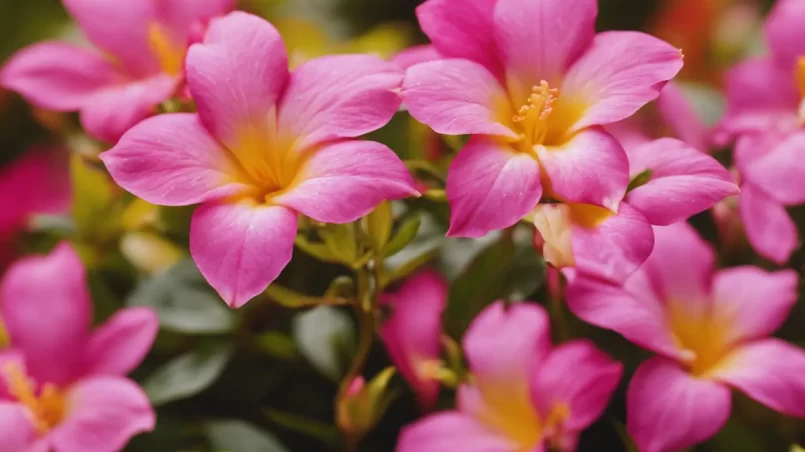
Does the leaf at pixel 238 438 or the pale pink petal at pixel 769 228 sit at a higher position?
the pale pink petal at pixel 769 228

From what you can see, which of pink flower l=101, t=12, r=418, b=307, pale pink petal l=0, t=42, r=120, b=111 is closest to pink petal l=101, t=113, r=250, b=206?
pink flower l=101, t=12, r=418, b=307

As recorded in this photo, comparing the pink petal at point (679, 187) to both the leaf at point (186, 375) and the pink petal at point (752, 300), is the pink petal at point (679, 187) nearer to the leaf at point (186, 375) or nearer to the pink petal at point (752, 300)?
the pink petal at point (752, 300)

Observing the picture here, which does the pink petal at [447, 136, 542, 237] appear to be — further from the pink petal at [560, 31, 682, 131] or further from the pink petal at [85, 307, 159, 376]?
the pink petal at [85, 307, 159, 376]

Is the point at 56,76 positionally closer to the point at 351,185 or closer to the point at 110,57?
the point at 110,57

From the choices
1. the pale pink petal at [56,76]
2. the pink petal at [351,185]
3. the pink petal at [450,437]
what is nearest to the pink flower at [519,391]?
the pink petal at [450,437]

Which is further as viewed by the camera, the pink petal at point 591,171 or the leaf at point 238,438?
the leaf at point 238,438

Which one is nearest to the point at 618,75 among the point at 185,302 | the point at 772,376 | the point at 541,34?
the point at 541,34

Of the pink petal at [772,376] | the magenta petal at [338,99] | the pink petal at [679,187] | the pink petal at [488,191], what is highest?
the magenta petal at [338,99]
